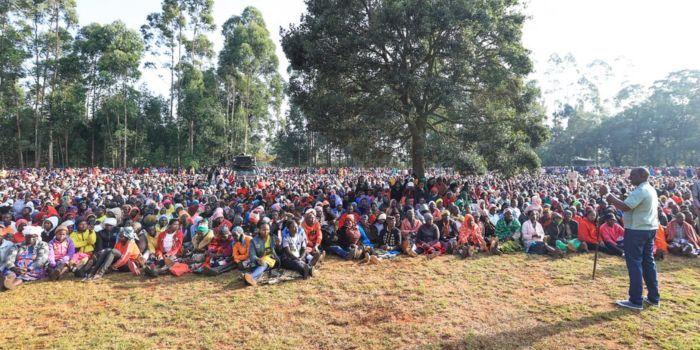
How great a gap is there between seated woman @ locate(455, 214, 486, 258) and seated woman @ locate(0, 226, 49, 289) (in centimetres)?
754

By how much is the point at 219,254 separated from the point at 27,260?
3052mm

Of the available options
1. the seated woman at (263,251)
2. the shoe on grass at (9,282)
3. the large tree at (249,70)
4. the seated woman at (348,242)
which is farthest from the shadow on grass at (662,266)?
the large tree at (249,70)

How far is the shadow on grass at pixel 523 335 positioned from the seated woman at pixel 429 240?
11.1 ft

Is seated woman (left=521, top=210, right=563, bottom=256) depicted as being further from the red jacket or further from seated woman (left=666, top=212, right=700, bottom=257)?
the red jacket

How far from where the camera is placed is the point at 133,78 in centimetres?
3008

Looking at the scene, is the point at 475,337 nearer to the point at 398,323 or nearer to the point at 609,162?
the point at 398,323

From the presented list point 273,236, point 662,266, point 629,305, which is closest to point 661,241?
point 662,266

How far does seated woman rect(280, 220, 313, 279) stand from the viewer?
21.4ft

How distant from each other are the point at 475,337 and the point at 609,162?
52674 mm

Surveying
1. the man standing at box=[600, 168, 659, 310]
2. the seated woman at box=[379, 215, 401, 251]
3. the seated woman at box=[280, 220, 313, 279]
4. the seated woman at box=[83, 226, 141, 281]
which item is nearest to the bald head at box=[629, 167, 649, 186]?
the man standing at box=[600, 168, 659, 310]

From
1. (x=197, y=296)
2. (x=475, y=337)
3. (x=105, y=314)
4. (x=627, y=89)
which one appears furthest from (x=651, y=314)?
(x=627, y=89)

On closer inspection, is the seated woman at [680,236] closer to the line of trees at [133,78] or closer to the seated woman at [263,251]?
the seated woman at [263,251]

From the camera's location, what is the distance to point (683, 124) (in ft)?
121

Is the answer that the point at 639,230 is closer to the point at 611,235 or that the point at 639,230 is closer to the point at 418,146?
the point at 611,235
